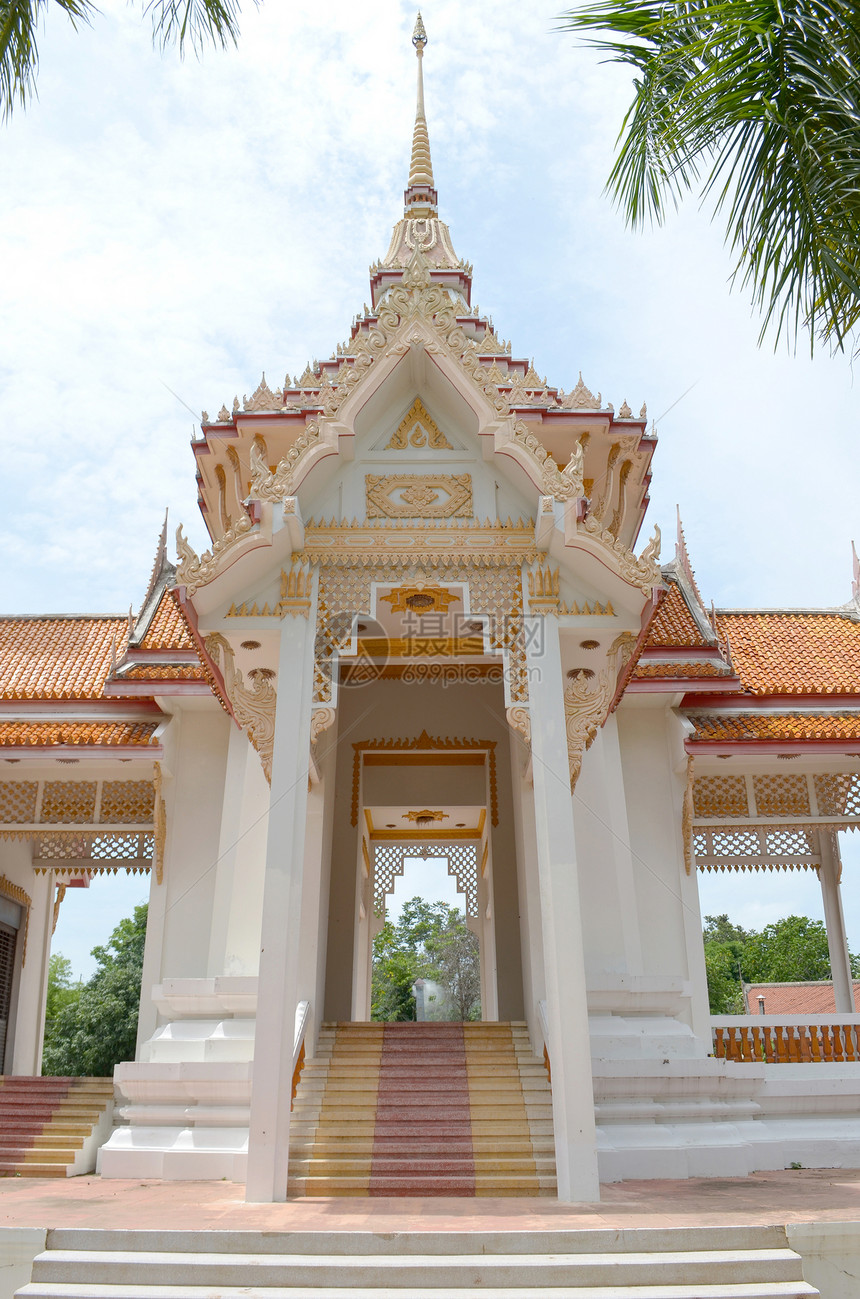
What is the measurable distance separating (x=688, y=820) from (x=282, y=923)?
5.52 m

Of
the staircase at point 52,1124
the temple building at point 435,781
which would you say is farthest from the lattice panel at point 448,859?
the staircase at point 52,1124

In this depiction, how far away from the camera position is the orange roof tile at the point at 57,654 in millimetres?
11477

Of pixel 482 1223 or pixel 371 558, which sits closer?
pixel 482 1223

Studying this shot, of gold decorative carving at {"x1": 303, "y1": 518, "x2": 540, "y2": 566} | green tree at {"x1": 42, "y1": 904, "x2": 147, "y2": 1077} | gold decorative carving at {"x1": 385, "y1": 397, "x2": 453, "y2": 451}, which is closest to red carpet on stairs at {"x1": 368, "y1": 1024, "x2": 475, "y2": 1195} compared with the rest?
gold decorative carving at {"x1": 303, "y1": 518, "x2": 540, "y2": 566}

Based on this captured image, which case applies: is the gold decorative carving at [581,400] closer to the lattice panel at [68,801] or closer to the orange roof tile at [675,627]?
the orange roof tile at [675,627]

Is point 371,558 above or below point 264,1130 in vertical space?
above

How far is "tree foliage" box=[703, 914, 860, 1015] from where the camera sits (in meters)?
44.8

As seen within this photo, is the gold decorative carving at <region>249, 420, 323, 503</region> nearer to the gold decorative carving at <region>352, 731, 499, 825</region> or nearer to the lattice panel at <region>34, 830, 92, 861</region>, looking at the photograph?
the gold decorative carving at <region>352, 731, 499, 825</region>

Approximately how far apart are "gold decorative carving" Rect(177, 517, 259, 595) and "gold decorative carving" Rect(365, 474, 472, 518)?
3.08 feet

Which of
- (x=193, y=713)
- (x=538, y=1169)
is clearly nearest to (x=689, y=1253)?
(x=538, y=1169)

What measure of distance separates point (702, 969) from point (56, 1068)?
24.8 m

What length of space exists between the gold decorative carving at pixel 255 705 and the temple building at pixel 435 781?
0.03 meters

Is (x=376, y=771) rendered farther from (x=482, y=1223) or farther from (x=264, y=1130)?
(x=482, y=1223)

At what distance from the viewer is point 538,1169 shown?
661 centimetres
